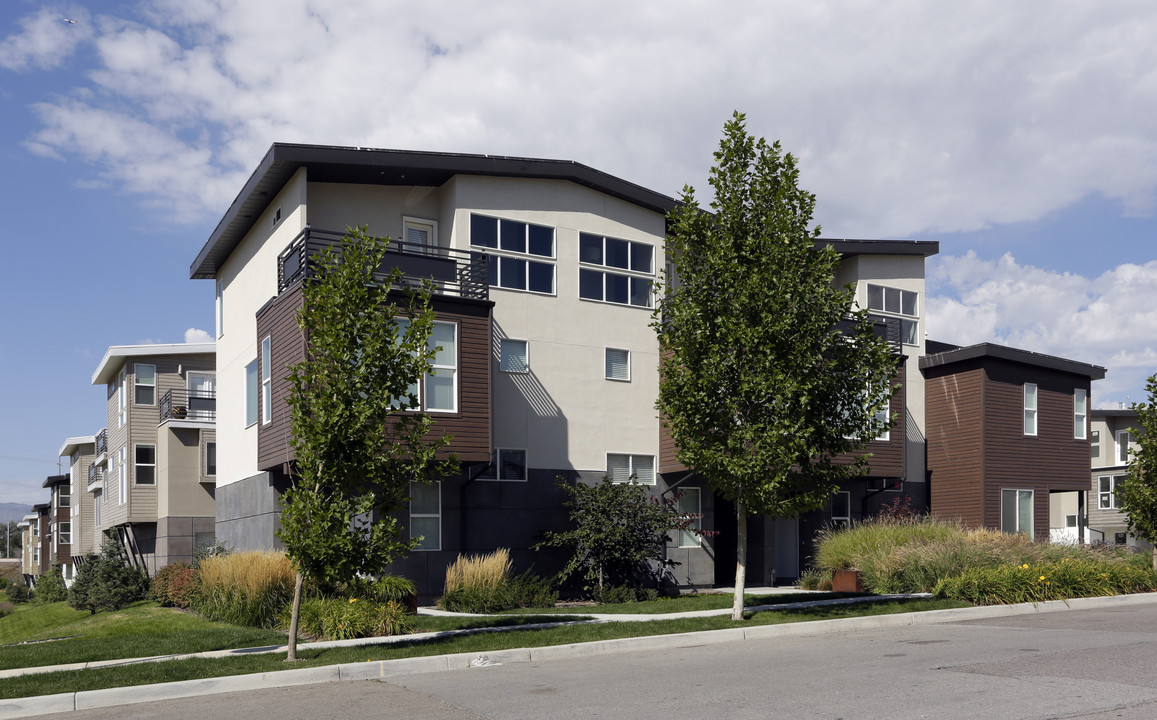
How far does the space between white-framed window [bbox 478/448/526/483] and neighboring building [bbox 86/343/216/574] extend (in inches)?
528

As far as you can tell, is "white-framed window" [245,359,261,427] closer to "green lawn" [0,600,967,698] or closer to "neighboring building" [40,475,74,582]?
"green lawn" [0,600,967,698]

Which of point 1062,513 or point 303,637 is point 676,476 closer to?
point 303,637

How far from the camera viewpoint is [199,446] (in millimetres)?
33938

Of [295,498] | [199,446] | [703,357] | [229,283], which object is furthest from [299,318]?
[199,446]

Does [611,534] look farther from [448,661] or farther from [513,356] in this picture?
[448,661]

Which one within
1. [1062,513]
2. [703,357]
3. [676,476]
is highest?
[703,357]

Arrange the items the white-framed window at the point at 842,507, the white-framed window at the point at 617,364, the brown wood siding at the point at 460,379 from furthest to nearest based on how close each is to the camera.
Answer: the white-framed window at the point at 842,507, the white-framed window at the point at 617,364, the brown wood siding at the point at 460,379

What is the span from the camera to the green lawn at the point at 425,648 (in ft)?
38.3

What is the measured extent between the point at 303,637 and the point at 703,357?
25.2 ft

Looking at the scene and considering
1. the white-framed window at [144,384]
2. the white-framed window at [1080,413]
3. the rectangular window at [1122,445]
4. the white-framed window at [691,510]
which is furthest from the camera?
the rectangular window at [1122,445]

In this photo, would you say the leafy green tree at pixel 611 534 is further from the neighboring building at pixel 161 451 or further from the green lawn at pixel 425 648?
the neighboring building at pixel 161 451

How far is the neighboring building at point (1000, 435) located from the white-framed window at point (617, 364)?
11132 millimetres

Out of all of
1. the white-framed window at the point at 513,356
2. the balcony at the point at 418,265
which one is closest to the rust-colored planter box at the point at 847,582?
the white-framed window at the point at 513,356

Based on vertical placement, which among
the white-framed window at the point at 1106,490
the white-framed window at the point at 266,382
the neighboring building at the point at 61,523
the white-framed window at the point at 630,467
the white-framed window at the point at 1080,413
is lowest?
the neighboring building at the point at 61,523
